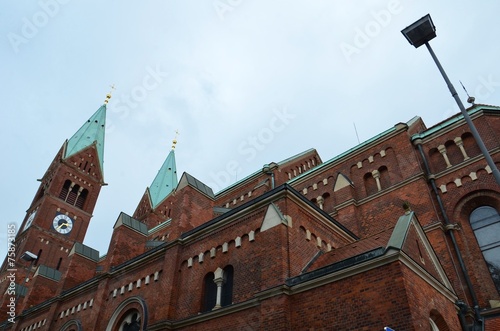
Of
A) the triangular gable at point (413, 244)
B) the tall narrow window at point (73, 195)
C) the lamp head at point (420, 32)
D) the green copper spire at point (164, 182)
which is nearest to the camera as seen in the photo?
the triangular gable at point (413, 244)

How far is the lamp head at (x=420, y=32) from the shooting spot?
450 inches

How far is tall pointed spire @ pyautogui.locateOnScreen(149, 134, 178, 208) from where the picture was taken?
2074 inches

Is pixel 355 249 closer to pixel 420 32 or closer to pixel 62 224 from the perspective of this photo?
pixel 420 32

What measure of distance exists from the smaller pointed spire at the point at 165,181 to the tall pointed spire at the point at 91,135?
8.18 m

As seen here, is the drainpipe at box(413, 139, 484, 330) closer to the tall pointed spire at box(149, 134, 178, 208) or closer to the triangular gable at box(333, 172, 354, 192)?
the triangular gable at box(333, 172, 354, 192)

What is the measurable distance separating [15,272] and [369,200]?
36209 millimetres

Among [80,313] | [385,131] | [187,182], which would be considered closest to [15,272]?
[80,313]

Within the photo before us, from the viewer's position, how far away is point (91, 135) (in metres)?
56.0

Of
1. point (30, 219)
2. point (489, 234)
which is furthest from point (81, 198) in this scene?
point (489, 234)

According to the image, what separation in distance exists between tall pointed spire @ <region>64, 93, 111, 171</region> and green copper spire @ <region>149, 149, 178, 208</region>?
818 cm

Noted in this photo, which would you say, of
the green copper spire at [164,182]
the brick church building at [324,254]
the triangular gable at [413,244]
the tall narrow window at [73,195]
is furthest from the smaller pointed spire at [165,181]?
the triangular gable at [413,244]

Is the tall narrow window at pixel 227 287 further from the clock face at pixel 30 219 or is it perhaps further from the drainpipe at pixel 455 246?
the clock face at pixel 30 219

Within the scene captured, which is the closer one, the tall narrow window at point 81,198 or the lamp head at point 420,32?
the lamp head at point 420,32

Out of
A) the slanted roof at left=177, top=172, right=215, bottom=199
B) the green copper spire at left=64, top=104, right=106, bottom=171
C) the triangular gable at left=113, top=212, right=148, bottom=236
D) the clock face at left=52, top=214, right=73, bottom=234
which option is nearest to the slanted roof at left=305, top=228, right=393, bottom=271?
the slanted roof at left=177, top=172, right=215, bottom=199
